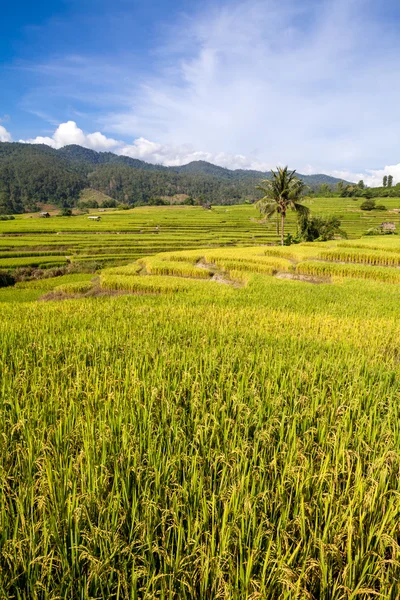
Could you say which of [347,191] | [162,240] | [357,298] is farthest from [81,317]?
[347,191]

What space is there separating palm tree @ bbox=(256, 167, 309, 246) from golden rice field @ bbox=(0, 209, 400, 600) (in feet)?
80.6

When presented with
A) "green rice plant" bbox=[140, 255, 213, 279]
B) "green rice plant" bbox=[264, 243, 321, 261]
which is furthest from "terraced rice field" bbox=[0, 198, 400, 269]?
"green rice plant" bbox=[140, 255, 213, 279]

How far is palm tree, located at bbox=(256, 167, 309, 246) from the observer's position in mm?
29969

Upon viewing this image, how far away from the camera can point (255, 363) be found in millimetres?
4645

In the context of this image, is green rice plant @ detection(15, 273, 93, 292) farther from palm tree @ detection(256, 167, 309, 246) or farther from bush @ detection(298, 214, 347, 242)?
bush @ detection(298, 214, 347, 242)

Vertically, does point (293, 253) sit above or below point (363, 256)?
above

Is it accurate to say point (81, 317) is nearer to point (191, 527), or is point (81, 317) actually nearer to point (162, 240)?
point (191, 527)

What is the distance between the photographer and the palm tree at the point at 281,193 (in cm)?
2997

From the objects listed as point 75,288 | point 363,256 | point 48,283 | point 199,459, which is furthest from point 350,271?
point 48,283

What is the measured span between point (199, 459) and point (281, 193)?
30998 millimetres

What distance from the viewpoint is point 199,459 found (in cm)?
250

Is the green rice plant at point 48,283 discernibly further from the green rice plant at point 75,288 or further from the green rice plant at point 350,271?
the green rice plant at point 350,271

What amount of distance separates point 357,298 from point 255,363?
25.9ft

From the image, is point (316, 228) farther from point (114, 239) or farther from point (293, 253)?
point (114, 239)
